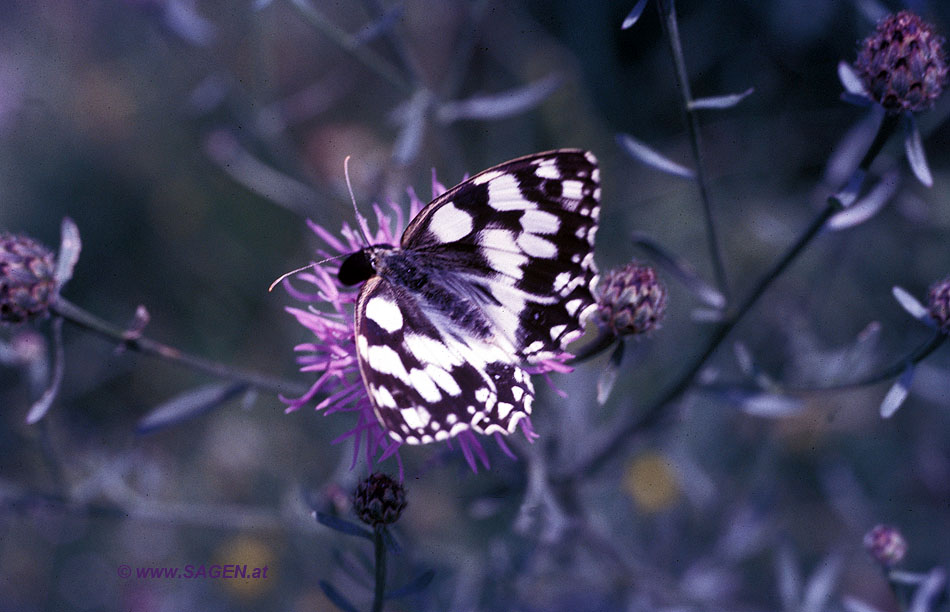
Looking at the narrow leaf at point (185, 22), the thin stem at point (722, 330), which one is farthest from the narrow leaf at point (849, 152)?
the narrow leaf at point (185, 22)

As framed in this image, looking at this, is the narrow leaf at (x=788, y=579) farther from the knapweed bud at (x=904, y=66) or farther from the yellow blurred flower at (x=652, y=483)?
the knapweed bud at (x=904, y=66)

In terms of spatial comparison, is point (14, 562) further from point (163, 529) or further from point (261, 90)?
point (261, 90)

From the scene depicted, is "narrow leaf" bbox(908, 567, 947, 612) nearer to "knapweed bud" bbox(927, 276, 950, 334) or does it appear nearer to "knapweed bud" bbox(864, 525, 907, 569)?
"knapweed bud" bbox(864, 525, 907, 569)

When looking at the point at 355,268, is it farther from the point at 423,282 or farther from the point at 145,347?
the point at 145,347

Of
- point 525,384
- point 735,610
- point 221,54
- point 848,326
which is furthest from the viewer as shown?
point 221,54

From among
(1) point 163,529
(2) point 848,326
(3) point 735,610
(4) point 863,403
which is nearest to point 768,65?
(2) point 848,326

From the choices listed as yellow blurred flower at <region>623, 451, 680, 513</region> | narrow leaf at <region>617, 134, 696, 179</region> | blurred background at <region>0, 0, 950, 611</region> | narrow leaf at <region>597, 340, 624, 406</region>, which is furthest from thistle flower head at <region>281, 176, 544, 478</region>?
yellow blurred flower at <region>623, 451, 680, 513</region>
